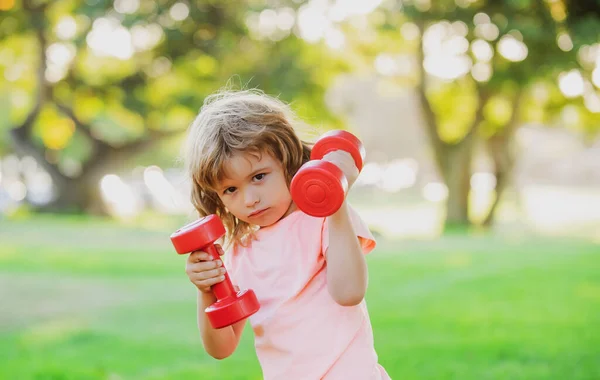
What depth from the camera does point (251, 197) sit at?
73.4 inches

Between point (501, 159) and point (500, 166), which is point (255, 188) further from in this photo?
point (501, 159)

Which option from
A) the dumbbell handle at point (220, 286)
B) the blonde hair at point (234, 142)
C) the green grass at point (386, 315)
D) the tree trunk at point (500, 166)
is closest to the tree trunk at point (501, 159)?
the tree trunk at point (500, 166)

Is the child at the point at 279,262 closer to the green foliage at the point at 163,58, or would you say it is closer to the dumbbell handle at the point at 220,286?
the dumbbell handle at the point at 220,286

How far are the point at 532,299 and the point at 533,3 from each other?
9087 mm

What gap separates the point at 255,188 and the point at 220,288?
10.3 inches

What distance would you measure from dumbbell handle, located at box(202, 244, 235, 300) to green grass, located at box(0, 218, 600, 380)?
219cm

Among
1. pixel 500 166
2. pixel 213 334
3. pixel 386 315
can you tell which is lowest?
pixel 500 166

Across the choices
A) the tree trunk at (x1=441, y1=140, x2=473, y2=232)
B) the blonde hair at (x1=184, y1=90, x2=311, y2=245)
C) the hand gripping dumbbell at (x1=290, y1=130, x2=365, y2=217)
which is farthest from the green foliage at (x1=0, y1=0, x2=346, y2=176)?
the hand gripping dumbbell at (x1=290, y1=130, x2=365, y2=217)

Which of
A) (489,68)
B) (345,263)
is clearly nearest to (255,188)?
(345,263)

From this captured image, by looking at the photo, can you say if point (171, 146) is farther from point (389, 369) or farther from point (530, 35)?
point (389, 369)

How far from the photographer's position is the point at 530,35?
45.3 feet

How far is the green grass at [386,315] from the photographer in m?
4.16

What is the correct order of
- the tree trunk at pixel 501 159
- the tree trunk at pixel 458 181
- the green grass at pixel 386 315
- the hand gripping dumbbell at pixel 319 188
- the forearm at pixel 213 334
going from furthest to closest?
the tree trunk at pixel 501 159
the tree trunk at pixel 458 181
the green grass at pixel 386 315
the forearm at pixel 213 334
the hand gripping dumbbell at pixel 319 188

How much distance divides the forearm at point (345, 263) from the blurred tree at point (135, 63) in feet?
49.6
